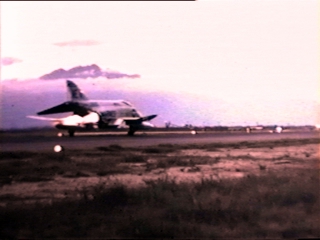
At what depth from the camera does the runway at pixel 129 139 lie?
2.95 metres

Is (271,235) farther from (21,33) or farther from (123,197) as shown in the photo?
(21,33)

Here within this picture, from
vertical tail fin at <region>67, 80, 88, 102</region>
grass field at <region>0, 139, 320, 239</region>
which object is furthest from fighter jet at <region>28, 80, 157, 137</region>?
grass field at <region>0, 139, 320, 239</region>

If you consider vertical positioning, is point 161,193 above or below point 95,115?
below

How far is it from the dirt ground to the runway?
0.07m

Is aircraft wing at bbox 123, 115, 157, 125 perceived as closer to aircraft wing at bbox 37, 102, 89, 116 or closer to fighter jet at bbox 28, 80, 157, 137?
fighter jet at bbox 28, 80, 157, 137

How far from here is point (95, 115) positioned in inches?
117

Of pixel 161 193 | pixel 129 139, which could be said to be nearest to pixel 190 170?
pixel 161 193

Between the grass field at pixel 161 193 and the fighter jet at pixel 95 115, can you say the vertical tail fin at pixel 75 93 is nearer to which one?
the fighter jet at pixel 95 115

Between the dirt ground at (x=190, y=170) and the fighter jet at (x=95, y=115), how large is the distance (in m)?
0.24

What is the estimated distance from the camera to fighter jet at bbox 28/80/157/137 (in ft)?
9.61

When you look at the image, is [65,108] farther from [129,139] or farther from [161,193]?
[161,193]

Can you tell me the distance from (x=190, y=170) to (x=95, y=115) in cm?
65

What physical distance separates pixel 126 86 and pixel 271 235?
120 centimetres

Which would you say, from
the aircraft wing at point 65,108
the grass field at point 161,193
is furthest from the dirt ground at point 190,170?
the aircraft wing at point 65,108
